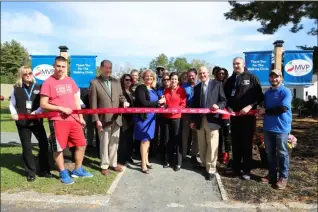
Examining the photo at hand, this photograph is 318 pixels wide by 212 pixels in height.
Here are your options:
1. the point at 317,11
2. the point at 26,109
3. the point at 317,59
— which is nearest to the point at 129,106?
the point at 26,109

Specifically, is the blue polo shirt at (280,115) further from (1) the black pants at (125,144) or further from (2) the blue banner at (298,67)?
(1) the black pants at (125,144)

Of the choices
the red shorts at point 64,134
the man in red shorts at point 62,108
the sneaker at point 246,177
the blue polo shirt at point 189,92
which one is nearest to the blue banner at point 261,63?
the blue polo shirt at point 189,92

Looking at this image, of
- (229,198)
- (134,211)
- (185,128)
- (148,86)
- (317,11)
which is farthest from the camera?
(317,11)

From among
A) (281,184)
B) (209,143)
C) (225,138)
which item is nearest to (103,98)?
(209,143)

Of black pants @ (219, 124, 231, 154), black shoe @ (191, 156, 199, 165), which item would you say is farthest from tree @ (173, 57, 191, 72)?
black shoe @ (191, 156, 199, 165)

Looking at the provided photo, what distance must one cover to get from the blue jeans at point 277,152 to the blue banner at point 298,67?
272cm

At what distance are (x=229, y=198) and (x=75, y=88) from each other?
3.07 metres

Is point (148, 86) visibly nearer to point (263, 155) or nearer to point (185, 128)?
point (185, 128)

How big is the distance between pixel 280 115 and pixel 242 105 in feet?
2.21

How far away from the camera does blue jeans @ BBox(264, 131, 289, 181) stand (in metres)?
4.74

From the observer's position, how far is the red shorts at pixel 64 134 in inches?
190

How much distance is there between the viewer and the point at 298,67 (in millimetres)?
6949

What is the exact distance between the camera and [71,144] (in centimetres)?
505

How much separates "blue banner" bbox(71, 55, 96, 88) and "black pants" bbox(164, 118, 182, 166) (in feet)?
10.1
